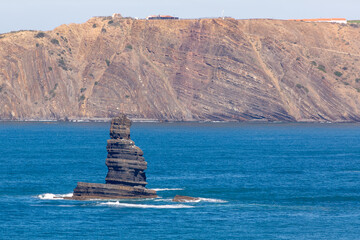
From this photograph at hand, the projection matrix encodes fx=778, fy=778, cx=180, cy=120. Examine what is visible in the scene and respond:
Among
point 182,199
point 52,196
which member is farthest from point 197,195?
point 52,196

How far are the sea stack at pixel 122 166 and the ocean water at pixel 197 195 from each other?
1.13m

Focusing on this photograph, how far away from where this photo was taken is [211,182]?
3297 inches

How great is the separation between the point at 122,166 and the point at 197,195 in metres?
11.7

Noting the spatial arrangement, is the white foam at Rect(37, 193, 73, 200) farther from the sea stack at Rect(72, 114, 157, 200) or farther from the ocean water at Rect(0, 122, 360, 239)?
the sea stack at Rect(72, 114, 157, 200)

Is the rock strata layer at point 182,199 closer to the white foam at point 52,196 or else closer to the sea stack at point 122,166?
the sea stack at point 122,166

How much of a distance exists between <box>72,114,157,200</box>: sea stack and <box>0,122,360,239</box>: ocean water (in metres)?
1.13

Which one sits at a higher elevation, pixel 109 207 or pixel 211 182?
pixel 211 182

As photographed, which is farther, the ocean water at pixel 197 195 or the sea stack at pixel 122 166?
the sea stack at pixel 122 166

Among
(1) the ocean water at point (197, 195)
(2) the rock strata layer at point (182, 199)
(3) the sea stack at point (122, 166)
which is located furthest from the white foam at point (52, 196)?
(2) the rock strata layer at point (182, 199)

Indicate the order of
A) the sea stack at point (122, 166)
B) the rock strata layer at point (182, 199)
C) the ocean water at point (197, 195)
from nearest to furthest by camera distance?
the ocean water at point (197, 195)
the sea stack at point (122, 166)
the rock strata layer at point (182, 199)

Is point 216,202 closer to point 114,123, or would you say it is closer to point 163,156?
point 114,123

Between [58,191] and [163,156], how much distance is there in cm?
4769

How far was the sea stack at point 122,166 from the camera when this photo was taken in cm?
6341

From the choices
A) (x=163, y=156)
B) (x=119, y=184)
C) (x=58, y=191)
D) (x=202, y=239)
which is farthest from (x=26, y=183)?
(x=163, y=156)
